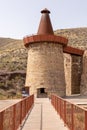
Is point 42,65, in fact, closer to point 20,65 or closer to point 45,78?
point 45,78

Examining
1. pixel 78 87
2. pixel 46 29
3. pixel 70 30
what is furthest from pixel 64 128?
pixel 70 30

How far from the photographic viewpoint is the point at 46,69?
38656 millimetres

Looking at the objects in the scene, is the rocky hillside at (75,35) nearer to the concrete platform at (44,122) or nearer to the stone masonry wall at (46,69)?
the stone masonry wall at (46,69)

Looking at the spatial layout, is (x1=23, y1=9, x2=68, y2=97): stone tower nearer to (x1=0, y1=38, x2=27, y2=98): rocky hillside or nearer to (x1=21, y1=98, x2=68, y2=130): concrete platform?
(x1=0, y1=38, x2=27, y2=98): rocky hillside

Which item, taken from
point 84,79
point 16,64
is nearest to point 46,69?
point 84,79

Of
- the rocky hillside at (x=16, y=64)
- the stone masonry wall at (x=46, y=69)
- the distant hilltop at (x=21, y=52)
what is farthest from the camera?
the distant hilltop at (x=21, y=52)

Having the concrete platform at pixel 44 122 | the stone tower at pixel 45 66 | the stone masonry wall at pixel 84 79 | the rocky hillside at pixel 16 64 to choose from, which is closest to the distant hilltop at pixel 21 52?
the rocky hillside at pixel 16 64

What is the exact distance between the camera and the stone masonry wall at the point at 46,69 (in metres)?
38.5

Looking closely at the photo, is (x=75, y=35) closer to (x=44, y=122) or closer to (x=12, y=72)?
(x=12, y=72)

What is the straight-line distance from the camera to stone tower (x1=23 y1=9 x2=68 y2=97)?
126ft

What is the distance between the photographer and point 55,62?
3938 cm

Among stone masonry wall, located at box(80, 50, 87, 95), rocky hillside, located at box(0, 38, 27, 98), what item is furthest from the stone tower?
rocky hillside, located at box(0, 38, 27, 98)

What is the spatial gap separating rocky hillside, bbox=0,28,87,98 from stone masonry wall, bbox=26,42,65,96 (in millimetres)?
6213

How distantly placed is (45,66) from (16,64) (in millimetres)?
38651
